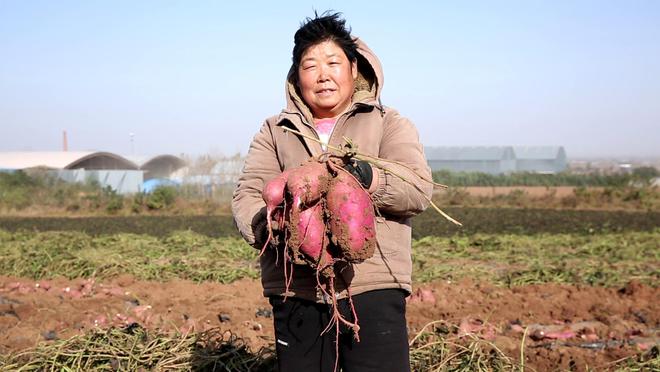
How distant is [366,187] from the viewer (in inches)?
93.3

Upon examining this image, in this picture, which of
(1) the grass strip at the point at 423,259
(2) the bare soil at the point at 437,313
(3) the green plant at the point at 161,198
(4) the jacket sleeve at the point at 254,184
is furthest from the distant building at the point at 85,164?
(4) the jacket sleeve at the point at 254,184

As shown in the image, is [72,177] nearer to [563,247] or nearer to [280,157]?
[563,247]

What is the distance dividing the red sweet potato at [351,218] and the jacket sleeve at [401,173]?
11 cm

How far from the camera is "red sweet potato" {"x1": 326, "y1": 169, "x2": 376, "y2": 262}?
2.27 metres

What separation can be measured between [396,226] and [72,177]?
37497mm

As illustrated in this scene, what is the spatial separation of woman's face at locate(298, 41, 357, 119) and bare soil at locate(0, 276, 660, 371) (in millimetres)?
2457

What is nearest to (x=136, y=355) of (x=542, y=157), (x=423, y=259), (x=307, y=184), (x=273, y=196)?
(x=273, y=196)

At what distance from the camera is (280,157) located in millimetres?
2689

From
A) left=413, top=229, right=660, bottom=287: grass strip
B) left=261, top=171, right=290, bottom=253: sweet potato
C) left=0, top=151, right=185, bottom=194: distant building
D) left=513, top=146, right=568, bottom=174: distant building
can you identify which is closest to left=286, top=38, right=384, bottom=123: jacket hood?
left=261, top=171, right=290, bottom=253: sweet potato

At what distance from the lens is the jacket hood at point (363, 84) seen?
2.66m

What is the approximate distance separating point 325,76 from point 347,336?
1016 millimetres

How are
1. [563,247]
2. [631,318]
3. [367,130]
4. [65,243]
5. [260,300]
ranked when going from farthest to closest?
[563,247] → [65,243] → [260,300] → [631,318] → [367,130]

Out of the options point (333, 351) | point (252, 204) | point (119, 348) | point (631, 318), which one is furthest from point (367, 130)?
point (631, 318)

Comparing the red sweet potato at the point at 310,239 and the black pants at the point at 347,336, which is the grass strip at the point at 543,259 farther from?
the red sweet potato at the point at 310,239
